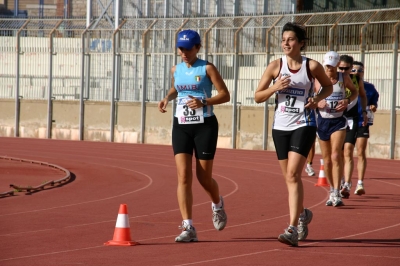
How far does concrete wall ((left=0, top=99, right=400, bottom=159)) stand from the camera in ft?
98.0

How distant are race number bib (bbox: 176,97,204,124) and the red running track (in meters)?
1.24

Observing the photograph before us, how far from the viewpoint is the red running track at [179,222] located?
27.4 ft

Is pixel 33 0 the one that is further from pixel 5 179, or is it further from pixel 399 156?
pixel 5 179

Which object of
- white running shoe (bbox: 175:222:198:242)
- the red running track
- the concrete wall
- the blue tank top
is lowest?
the red running track

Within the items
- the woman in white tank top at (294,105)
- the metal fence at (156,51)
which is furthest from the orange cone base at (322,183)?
the metal fence at (156,51)

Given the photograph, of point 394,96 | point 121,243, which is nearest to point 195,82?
point 121,243

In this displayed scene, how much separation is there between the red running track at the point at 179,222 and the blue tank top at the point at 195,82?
150 cm

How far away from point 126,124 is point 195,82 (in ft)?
78.6

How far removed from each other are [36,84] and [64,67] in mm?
1580

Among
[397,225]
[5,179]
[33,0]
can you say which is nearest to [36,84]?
[5,179]

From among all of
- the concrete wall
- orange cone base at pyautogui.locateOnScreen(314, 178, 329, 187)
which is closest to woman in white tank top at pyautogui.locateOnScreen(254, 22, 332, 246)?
orange cone base at pyautogui.locateOnScreen(314, 178, 329, 187)

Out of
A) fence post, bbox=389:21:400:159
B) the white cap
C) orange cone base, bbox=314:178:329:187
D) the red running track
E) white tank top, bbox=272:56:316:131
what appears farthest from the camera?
fence post, bbox=389:21:400:159

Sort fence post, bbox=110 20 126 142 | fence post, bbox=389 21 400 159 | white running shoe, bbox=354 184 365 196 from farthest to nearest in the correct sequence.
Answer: fence post, bbox=110 20 126 142, fence post, bbox=389 21 400 159, white running shoe, bbox=354 184 365 196

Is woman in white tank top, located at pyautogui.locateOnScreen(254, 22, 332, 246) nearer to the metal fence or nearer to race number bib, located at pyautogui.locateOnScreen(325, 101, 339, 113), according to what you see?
race number bib, located at pyautogui.locateOnScreen(325, 101, 339, 113)
